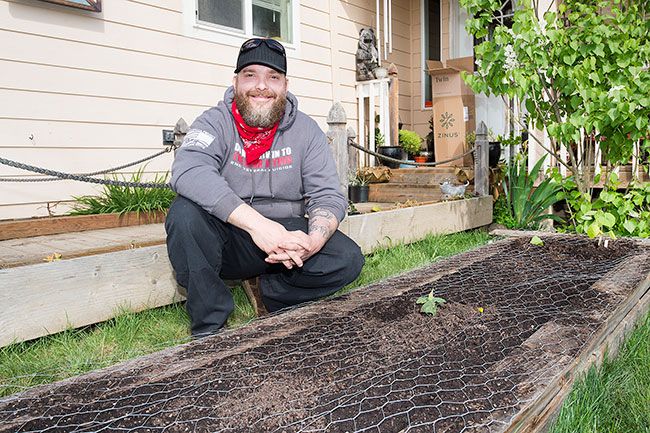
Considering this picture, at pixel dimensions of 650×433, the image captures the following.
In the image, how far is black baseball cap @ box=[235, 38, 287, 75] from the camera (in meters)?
2.19

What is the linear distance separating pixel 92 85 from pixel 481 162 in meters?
3.32

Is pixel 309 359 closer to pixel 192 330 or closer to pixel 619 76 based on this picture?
pixel 192 330

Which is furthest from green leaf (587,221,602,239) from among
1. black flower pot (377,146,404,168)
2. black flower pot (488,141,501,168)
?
black flower pot (377,146,404,168)

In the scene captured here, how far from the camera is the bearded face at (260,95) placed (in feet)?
7.17

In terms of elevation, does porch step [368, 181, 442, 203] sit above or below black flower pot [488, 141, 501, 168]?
below

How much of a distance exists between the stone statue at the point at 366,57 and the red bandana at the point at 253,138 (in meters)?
4.18

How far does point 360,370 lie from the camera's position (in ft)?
5.11

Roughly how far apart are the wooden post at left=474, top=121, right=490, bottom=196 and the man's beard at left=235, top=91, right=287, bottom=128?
300cm

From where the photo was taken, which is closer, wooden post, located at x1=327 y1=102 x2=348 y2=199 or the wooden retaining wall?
the wooden retaining wall

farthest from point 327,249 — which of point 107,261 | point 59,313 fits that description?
point 59,313

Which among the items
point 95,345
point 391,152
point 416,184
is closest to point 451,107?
point 391,152

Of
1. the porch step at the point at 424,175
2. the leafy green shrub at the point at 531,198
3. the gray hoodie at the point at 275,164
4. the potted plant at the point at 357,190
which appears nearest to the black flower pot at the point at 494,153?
the porch step at the point at 424,175

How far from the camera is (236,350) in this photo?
168cm

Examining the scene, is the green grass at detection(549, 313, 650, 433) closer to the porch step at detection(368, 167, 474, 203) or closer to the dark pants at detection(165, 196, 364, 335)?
Answer: the dark pants at detection(165, 196, 364, 335)
